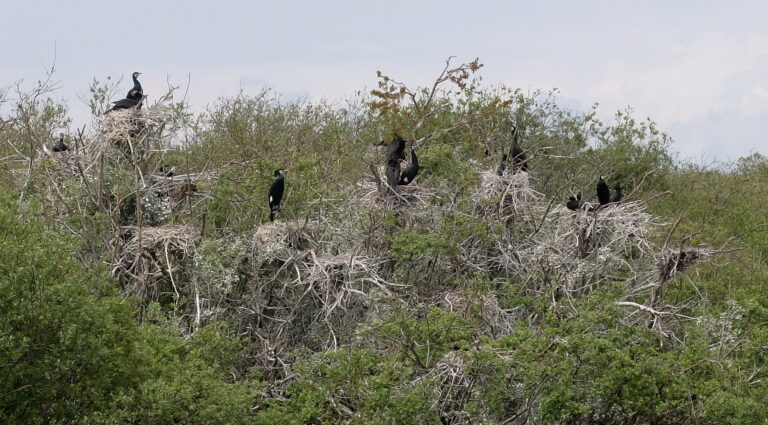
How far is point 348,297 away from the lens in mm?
11227

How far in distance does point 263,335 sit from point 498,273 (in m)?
3.07

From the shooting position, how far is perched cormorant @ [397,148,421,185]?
11.5 m

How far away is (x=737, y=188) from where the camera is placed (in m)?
22.7

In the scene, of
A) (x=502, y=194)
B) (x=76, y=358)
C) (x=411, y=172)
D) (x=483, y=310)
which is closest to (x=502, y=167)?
(x=502, y=194)

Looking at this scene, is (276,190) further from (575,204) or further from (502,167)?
(575,204)

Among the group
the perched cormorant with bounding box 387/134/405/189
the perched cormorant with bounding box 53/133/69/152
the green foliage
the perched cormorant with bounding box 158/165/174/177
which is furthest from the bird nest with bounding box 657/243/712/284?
the perched cormorant with bounding box 53/133/69/152

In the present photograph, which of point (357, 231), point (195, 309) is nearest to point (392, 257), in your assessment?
point (357, 231)

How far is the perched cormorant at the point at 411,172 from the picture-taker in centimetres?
1155

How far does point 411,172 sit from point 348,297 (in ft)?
5.45

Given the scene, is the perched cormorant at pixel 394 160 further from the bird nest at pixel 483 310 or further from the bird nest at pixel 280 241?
the bird nest at pixel 483 310

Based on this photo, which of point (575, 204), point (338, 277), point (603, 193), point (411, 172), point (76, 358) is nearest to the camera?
point (76, 358)

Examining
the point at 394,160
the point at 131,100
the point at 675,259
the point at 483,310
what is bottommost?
the point at 483,310

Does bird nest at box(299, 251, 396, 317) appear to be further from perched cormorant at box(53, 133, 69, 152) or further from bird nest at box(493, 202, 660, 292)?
perched cormorant at box(53, 133, 69, 152)

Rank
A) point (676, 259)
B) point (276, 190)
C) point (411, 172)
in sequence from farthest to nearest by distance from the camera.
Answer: point (276, 190), point (411, 172), point (676, 259)
